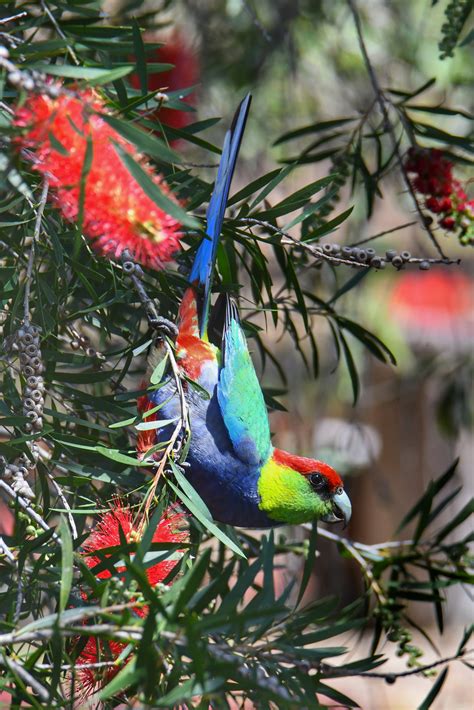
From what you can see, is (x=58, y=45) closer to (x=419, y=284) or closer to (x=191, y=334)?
(x=191, y=334)

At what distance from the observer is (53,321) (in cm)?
118

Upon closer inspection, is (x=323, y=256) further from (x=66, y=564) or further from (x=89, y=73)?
(x=66, y=564)

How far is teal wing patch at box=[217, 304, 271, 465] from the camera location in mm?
1454

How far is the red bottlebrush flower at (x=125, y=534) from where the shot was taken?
106 centimetres

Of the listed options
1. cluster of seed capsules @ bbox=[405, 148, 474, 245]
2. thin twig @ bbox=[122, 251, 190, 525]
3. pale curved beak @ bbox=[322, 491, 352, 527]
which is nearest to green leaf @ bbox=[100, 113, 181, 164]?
thin twig @ bbox=[122, 251, 190, 525]

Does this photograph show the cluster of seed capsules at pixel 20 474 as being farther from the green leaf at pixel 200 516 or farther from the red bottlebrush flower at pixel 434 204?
the red bottlebrush flower at pixel 434 204

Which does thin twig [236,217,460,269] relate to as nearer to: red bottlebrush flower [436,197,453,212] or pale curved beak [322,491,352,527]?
red bottlebrush flower [436,197,453,212]

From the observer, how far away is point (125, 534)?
1.05 m

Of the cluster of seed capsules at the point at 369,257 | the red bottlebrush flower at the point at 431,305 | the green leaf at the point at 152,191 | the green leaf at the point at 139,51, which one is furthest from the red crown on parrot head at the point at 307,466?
the red bottlebrush flower at the point at 431,305

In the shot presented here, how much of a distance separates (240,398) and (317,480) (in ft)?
0.72

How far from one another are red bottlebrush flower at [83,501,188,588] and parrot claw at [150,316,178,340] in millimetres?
237

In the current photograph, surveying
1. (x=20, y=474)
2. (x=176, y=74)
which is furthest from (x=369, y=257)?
(x=176, y=74)

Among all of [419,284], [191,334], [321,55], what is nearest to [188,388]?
[191,334]

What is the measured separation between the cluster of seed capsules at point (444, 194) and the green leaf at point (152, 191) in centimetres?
81
